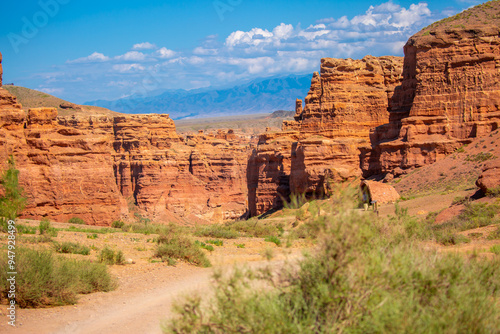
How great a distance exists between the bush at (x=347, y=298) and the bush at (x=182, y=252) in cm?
948

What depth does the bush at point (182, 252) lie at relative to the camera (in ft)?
55.2

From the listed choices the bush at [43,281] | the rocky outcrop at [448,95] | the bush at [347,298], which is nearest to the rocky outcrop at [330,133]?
the rocky outcrop at [448,95]

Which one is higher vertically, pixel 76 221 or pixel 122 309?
pixel 122 309

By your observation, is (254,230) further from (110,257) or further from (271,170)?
(271,170)

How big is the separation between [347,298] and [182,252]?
430 inches

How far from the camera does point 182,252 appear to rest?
17016mm

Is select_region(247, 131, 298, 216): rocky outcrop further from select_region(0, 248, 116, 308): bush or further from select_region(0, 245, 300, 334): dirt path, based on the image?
select_region(0, 248, 116, 308): bush

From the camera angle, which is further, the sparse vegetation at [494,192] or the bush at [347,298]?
the sparse vegetation at [494,192]

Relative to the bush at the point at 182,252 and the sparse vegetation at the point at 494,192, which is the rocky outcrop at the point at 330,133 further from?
the bush at the point at 182,252

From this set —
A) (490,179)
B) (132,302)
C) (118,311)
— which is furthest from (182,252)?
(490,179)

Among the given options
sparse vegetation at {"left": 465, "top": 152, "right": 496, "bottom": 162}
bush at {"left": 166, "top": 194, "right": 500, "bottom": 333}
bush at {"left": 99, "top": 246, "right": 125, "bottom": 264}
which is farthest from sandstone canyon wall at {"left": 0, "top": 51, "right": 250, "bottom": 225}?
bush at {"left": 166, "top": 194, "right": 500, "bottom": 333}

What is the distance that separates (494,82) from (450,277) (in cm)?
3262

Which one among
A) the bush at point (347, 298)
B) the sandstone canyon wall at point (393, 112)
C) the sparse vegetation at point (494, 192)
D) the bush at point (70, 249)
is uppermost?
→ the sandstone canyon wall at point (393, 112)

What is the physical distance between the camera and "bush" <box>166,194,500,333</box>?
6477mm
